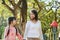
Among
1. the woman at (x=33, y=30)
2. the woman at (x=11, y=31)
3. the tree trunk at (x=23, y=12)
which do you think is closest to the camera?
the woman at (x=33, y=30)

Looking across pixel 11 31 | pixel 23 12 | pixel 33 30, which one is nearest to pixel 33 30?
pixel 33 30

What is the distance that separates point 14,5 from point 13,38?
445 inches

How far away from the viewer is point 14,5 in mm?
17609

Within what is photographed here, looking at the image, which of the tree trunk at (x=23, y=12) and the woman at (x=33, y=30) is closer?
the woman at (x=33, y=30)

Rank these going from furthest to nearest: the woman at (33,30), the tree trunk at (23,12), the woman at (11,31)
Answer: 1. the tree trunk at (23,12)
2. the woman at (11,31)
3. the woman at (33,30)

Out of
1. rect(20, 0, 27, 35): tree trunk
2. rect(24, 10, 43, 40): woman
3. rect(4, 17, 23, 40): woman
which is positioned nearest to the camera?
rect(24, 10, 43, 40): woman

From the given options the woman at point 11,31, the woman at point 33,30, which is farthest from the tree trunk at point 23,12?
the woman at point 33,30

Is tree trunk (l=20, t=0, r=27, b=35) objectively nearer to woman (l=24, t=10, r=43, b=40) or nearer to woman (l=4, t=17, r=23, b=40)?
woman (l=4, t=17, r=23, b=40)

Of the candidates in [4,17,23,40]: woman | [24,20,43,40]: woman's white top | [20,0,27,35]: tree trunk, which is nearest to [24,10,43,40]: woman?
[24,20,43,40]: woman's white top

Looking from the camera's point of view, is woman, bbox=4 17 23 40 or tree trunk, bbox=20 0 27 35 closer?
woman, bbox=4 17 23 40

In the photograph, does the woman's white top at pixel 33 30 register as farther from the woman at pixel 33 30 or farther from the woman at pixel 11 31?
the woman at pixel 11 31

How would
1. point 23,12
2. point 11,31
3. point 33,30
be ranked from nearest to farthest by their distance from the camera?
point 33,30 < point 11,31 < point 23,12

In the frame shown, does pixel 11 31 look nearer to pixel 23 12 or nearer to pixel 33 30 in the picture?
pixel 33 30

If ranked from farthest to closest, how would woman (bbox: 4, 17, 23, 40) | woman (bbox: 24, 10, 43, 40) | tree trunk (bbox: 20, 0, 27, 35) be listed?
tree trunk (bbox: 20, 0, 27, 35)
woman (bbox: 4, 17, 23, 40)
woman (bbox: 24, 10, 43, 40)
